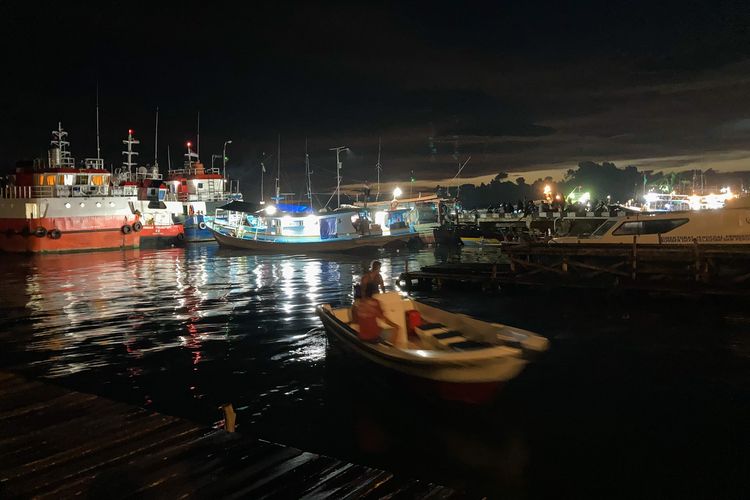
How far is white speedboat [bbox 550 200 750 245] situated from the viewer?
1775 centimetres

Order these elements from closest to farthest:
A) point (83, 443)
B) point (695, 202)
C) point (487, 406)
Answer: point (83, 443) < point (487, 406) < point (695, 202)

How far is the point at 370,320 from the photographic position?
1023 cm

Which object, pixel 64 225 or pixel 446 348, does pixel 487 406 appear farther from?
pixel 64 225

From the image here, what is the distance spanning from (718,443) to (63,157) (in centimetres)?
5733

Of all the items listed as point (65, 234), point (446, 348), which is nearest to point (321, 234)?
point (65, 234)

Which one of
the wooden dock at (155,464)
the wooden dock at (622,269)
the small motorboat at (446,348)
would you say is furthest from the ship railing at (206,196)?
the wooden dock at (155,464)

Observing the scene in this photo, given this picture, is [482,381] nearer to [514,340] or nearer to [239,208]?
[514,340]

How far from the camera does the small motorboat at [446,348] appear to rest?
8250mm

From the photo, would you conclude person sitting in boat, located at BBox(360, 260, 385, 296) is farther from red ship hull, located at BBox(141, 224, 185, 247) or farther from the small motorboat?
red ship hull, located at BBox(141, 224, 185, 247)

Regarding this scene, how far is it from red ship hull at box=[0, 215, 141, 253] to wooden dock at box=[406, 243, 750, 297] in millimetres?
37976

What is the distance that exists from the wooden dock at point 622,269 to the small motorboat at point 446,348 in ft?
31.5

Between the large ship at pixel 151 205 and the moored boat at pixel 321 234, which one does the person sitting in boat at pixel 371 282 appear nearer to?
the moored boat at pixel 321 234

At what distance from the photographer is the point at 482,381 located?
27.7 ft

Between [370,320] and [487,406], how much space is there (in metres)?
2.58
